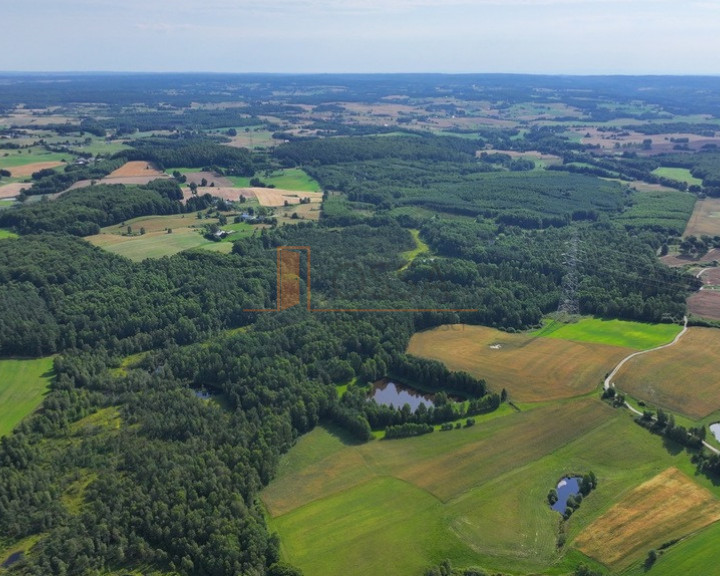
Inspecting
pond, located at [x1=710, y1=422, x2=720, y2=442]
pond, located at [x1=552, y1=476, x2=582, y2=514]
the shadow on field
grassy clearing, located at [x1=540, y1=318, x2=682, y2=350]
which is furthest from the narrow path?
the shadow on field

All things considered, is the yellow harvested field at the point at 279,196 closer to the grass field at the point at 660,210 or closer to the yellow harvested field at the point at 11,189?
the yellow harvested field at the point at 11,189

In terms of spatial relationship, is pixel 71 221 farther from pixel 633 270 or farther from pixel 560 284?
pixel 633 270

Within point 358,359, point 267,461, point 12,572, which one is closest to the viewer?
point 12,572

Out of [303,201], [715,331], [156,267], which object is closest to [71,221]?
[156,267]

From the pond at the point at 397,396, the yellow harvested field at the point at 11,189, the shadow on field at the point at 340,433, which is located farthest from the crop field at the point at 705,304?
the yellow harvested field at the point at 11,189

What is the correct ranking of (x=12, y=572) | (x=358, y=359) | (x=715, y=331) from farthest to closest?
(x=715, y=331)
(x=358, y=359)
(x=12, y=572)

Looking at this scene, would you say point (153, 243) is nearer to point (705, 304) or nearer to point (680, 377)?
point (680, 377)
